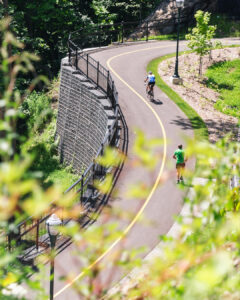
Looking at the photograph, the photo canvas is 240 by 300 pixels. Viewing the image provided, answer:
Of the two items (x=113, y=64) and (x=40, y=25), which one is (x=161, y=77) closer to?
(x=113, y=64)

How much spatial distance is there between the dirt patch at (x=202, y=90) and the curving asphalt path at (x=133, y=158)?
136 cm

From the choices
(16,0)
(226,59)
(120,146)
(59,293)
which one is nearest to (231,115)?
(120,146)

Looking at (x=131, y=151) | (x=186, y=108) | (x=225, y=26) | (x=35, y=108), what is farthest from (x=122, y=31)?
(x=131, y=151)

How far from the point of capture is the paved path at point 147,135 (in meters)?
13.7

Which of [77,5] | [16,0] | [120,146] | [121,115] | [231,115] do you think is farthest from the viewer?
[77,5]

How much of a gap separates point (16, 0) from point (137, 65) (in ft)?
41.7

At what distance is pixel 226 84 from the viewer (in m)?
31.6

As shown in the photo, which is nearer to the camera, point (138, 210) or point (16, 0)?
point (138, 210)

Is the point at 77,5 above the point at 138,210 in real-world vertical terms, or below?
above

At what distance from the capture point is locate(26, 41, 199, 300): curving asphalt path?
12.9 metres

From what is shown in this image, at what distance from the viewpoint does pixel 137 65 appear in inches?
1337

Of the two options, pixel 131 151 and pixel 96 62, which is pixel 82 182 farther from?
pixel 96 62

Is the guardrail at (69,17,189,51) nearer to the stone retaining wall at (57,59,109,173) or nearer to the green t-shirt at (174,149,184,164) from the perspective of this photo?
the stone retaining wall at (57,59,109,173)

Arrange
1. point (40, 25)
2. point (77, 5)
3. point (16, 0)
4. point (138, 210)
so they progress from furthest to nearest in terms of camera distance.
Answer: point (77, 5) → point (40, 25) → point (16, 0) → point (138, 210)
